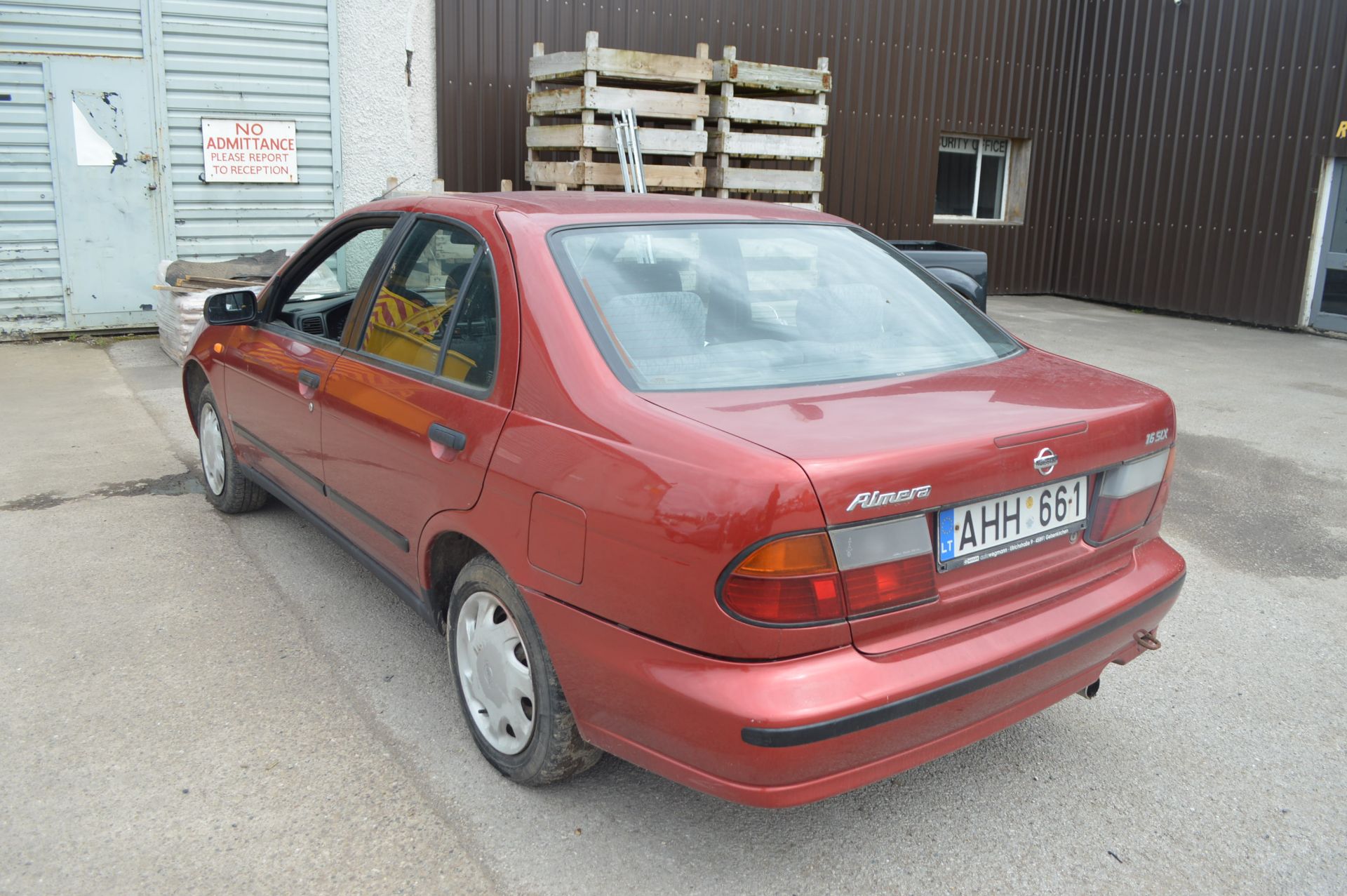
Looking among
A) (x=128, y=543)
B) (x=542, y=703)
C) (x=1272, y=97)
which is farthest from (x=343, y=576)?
(x=1272, y=97)

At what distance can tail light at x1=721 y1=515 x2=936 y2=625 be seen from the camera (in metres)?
2.16

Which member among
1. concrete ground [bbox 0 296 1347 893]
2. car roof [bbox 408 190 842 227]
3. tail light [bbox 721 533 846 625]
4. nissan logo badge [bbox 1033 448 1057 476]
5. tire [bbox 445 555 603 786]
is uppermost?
car roof [bbox 408 190 842 227]

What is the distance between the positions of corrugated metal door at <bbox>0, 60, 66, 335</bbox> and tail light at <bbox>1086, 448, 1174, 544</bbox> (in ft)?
30.8

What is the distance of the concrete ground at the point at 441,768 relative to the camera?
8.42 feet

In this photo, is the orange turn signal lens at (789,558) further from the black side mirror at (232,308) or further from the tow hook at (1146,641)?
the black side mirror at (232,308)

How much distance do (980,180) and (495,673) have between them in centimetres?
1404

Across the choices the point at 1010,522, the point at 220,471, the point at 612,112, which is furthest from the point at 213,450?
the point at 612,112

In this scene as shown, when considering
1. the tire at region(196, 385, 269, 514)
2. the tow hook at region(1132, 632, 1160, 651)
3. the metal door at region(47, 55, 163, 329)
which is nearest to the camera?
the tow hook at region(1132, 632, 1160, 651)

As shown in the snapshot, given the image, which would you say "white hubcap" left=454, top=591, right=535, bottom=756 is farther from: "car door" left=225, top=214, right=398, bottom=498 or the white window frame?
the white window frame

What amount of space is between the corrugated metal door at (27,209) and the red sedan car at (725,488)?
7050 mm

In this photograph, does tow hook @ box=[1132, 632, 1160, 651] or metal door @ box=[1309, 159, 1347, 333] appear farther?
metal door @ box=[1309, 159, 1347, 333]

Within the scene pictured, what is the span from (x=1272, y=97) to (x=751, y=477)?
13.2 metres

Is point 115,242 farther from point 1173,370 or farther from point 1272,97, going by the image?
point 1272,97

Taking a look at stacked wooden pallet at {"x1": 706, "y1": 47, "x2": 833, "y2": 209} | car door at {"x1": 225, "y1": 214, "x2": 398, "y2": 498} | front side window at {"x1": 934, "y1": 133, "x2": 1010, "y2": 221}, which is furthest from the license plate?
front side window at {"x1": 934, "y1": 133, "x2": 1010, "y2": 221}
